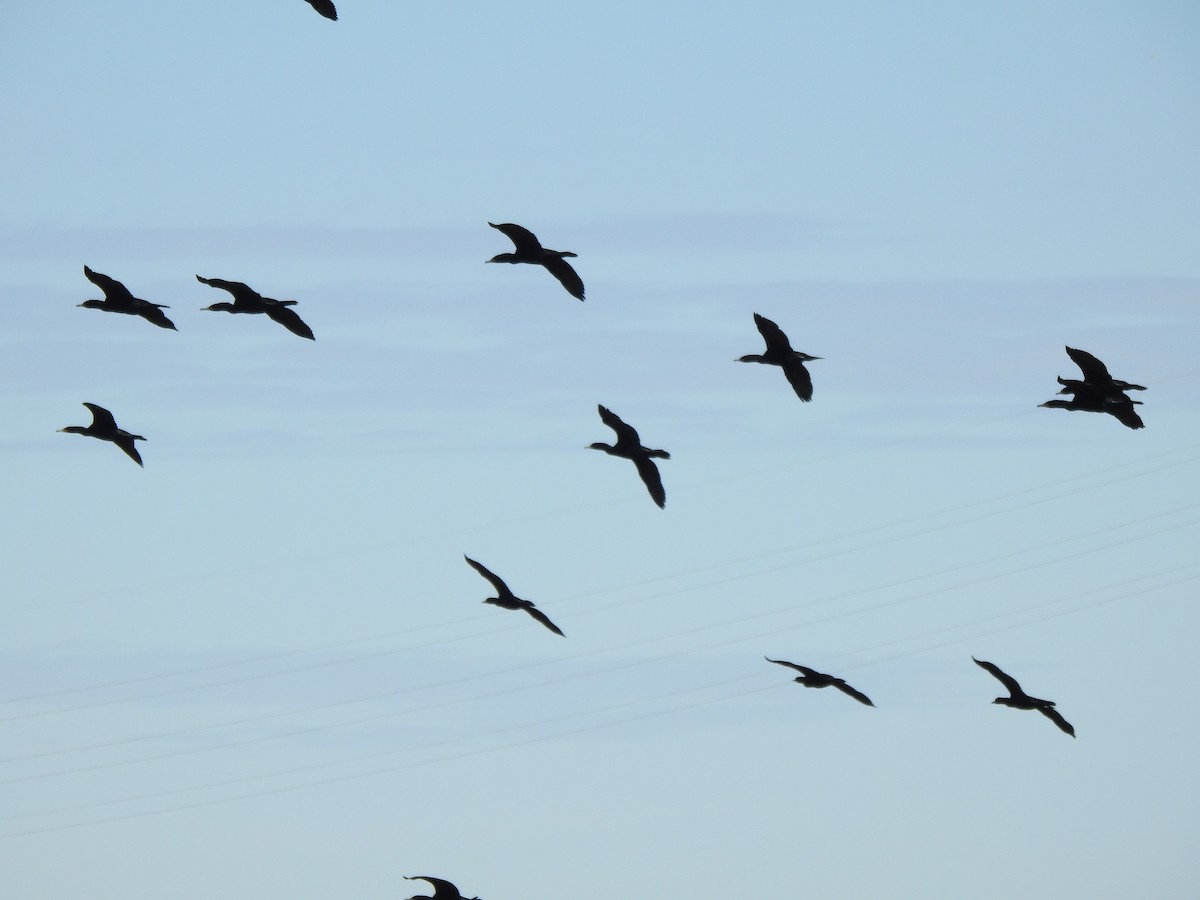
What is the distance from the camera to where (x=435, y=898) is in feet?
166

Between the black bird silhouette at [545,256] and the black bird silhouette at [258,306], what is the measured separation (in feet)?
13.1

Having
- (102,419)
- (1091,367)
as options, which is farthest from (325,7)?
(1091,367)

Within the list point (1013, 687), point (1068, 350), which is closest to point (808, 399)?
point (1068, 350)

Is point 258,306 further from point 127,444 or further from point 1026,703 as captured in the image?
point 1026,703

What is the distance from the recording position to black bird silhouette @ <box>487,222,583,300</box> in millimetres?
45812

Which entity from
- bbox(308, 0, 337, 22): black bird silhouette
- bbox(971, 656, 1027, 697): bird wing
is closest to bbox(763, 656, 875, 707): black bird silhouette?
bbox(971, 656, 1027, 697): bird wing

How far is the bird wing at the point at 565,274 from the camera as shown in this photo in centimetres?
4606

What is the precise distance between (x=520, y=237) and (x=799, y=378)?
6244mm

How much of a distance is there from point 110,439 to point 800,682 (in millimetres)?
14786

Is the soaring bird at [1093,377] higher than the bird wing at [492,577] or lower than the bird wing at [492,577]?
higher

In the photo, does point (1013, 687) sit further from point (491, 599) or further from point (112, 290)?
→ point (112, 290)

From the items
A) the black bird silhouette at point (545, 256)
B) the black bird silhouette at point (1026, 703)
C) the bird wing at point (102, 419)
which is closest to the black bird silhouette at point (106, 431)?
the bird wing at point (102, 419)

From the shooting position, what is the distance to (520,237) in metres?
46.2

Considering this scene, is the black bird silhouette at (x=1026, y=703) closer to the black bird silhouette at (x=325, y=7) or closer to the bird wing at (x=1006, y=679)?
the bird wing at (x=1006, y=679)
